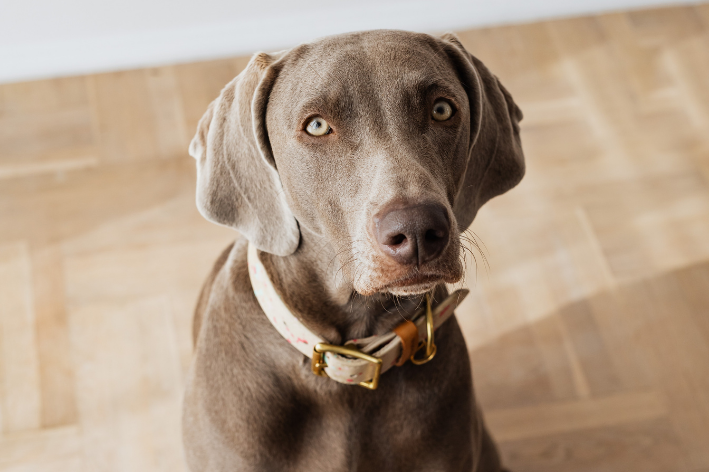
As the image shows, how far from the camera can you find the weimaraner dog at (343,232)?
1.21m

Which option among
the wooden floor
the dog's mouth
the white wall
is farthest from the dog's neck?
the white wall

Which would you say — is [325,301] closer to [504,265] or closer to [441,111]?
[441,111]

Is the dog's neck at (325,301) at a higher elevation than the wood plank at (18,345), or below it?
higher

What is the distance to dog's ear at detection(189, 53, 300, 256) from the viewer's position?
1333 mm

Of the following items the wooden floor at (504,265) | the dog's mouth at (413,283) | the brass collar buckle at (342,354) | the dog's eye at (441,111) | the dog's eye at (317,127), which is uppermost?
the dog's eye at (441,111)

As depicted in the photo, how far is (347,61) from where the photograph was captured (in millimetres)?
1248

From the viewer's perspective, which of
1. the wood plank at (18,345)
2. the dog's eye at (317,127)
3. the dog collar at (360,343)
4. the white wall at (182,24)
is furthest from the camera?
the white wall at (182,24)

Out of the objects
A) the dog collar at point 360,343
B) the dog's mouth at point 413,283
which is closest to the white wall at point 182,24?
the dog collar at point 360,343

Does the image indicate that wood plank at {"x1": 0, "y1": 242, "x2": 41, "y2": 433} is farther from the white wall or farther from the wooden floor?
the white wall

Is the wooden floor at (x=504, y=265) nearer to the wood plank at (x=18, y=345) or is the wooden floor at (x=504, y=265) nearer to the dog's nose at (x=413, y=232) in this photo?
the wood plank at (x=18, y=345)

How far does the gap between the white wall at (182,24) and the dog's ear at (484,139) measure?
1951 mm

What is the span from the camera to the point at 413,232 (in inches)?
43.8

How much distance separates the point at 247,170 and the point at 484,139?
0.50 meters

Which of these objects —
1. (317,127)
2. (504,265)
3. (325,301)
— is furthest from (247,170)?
(504,265)
